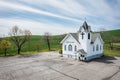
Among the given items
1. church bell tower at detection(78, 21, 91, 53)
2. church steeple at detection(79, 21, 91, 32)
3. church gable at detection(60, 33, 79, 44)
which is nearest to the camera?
church bell tower at detection(78, 21, 91, 53)

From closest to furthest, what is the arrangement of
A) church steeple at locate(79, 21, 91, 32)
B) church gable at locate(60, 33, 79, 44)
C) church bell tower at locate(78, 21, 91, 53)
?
church bell tower at locate(78, 21, 91, 53) → church steeple at locate(79, 21, 91, 32) → church gable at locate(60, 33, 79, 44)

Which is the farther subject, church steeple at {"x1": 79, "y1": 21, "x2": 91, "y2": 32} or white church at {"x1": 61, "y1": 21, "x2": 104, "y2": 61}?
church steeple at {"x1": 79, "y1": 21, "x2": 91, "y2": 32}

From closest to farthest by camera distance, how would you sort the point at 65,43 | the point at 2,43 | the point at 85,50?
the point at 85,50 < the point at 65,43 < the point at 2,43

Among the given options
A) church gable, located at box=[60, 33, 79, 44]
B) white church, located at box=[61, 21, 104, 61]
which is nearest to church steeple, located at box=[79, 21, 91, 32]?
white church, located at box=[61, 21, 104, 61]

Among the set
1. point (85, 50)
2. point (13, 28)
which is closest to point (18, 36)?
point (13, 28)

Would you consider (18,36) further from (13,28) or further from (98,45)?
(98,45)

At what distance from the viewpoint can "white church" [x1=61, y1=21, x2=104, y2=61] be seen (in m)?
32.2

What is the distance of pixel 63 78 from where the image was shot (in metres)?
19.1

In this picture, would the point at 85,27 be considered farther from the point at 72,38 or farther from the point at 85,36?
the point at 72,38

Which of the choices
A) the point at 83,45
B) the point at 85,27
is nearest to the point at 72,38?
the point at 83,45

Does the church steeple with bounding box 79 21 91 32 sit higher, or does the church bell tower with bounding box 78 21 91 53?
the church steeple with bounding box 79 21 91 32

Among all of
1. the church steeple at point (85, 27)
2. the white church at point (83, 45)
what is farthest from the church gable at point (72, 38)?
the church steeple at point (85, 27)

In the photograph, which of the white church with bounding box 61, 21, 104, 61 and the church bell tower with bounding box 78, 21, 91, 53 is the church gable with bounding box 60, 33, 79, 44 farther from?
the church bell tower with bounding box 78, 21, 91, 53

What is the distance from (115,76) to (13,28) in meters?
37.7
